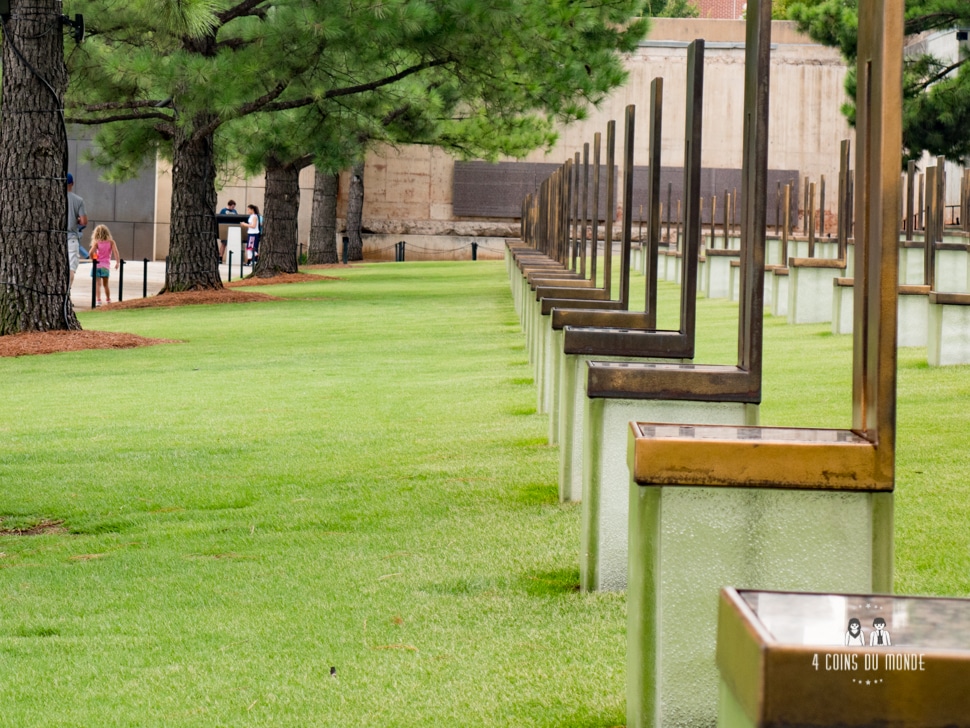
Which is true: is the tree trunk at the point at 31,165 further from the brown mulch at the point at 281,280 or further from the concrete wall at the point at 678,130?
the concrete wall at the point at 678,130

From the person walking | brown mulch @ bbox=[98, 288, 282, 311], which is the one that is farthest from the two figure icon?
the person walking

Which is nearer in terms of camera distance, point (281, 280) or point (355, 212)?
point (281, 280)

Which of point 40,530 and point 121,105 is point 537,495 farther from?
point 121,105

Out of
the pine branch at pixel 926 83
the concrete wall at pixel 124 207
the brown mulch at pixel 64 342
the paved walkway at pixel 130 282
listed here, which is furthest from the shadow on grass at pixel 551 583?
the concrete wall at pixel 124 207

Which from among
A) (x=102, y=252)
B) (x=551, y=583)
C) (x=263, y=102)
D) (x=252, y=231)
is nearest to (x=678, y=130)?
(x=252, y=231)

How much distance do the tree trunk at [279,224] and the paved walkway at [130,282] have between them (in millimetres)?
2218

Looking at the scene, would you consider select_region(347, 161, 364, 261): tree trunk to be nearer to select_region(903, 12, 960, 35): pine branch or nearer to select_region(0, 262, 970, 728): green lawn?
select_region(903, 12, 960, 35): pine branch

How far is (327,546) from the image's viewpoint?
4.79 m

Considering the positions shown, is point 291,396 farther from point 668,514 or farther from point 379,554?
point 668,514

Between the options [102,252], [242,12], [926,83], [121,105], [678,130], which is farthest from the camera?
[678,130]

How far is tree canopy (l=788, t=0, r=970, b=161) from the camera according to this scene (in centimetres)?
2362

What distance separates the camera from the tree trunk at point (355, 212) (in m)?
41.6

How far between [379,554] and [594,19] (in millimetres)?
16025

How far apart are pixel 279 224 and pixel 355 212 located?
529 inches
